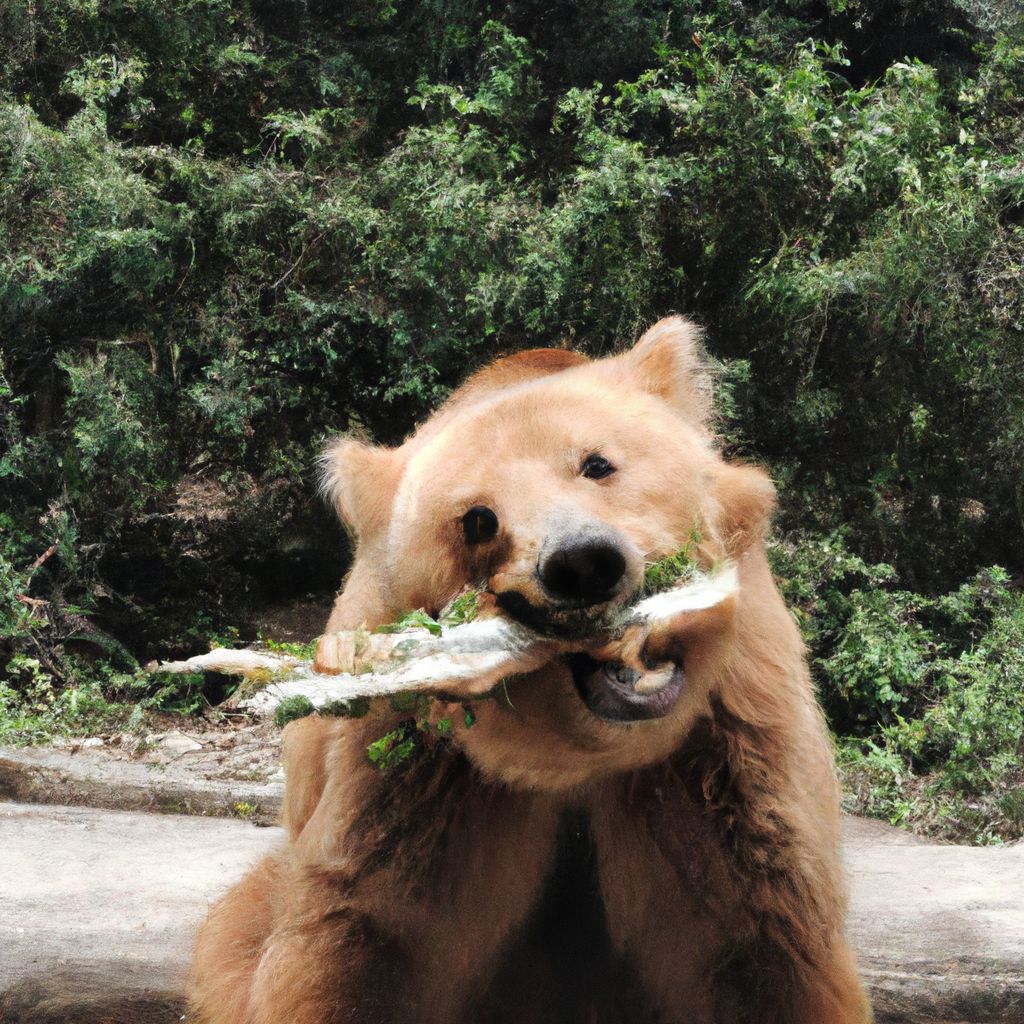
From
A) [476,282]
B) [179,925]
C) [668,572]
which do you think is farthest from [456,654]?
[476,282]

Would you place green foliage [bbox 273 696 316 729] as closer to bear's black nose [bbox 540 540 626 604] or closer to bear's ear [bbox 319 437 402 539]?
bear's black nose [bbox 540 540 626 604]

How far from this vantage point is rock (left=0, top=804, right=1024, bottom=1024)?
3258 millimetres

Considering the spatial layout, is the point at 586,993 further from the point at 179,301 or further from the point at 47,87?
the point at 47,87

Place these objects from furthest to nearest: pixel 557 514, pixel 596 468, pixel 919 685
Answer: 1. pixel 919 685
2. pixel 596 468
3. pixel 557 514

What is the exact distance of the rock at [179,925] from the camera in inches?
128

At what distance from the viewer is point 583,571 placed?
6.66 ft

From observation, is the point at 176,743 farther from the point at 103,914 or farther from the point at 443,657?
the point at 443,657

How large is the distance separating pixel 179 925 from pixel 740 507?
218cm

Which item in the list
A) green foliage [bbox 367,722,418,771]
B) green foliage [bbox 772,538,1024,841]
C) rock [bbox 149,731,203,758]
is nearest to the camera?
green foliage [bbox 367,722,418,771]

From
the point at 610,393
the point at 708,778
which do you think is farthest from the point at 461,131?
the point at 708,778

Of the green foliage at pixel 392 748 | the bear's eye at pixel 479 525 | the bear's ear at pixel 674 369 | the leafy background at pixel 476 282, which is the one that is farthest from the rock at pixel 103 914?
the leafy background at pixel 476 282

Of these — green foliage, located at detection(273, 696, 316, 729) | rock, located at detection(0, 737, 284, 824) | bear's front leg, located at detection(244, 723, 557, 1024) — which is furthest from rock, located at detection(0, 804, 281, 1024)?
green foliage, located at detection(273, 696, 316, 729)

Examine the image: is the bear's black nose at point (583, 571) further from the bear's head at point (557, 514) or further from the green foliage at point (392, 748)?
the green foliage at point (392, 748)

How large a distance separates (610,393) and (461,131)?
23.5 feet
